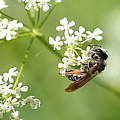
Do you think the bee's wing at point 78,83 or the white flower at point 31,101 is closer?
the bee's wing at point 78,83

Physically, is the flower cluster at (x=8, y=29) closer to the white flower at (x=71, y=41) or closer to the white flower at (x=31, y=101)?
the white flower at (x=71, y=41)

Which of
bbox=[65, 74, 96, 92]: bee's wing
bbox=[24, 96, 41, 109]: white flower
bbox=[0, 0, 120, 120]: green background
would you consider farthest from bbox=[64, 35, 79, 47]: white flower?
bbox=[0, 0, 120, 120]: green background

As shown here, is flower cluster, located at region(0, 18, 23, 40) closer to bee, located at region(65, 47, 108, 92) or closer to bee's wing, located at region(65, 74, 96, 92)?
bee, located at region(65, 47, 108, 92)

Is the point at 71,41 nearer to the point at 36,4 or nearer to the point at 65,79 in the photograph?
the point at 36,4

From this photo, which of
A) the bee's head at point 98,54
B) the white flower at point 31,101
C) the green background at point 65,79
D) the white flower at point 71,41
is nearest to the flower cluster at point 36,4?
the white flower at point 71,41

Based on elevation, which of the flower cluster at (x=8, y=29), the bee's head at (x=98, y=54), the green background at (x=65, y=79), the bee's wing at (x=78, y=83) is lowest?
the bee's wing at (x=78, y=83)

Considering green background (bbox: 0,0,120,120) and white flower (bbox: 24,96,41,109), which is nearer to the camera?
white flower (bbox: 24,96,41,109)
